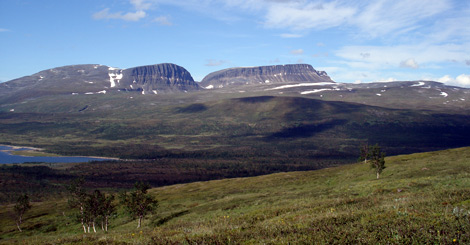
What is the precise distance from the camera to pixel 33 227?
60.3 m

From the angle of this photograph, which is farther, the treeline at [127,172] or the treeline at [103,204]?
the treeline at [127,172]

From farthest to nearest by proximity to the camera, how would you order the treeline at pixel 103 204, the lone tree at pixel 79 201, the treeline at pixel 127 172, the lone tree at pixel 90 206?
the treeline at pixel 127 172, the lone tree at pixel 79 201, the lone tree at pixel 90 206, the treeline at pixel 103 204

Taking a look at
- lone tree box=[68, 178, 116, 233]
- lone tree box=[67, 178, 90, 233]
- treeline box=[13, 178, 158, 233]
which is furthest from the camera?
lone tree box=[67, 178, 90, 233]

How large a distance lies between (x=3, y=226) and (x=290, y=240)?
71888 mm

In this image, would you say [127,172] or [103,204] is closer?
[103,204]

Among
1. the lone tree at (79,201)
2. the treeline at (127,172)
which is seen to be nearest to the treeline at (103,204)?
the lone tree at (79,201)

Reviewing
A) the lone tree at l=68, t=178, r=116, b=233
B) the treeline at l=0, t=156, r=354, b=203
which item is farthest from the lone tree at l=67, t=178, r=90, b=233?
the treeline at l=0, t=156, r=354, b=203

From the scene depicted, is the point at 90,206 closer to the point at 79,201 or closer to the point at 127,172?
the point at 79,201

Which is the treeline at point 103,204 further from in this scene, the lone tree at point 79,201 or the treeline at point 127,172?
the treeline at point 127,172

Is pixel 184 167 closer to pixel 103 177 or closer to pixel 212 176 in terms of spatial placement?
pixel 212 176

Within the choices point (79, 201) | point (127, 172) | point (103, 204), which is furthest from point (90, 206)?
point (127, 172)

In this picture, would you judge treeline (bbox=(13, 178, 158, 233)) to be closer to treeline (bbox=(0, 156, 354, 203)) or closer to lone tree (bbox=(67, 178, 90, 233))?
lone tree (bbox=(67, 178, 90, 233))

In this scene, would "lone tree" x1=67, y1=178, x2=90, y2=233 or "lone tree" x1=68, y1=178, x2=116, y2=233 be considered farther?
"lone tree" x1=67, y1=178, x2=90, y2=233

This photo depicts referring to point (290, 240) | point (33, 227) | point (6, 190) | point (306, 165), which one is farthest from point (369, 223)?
point (306, 165)
